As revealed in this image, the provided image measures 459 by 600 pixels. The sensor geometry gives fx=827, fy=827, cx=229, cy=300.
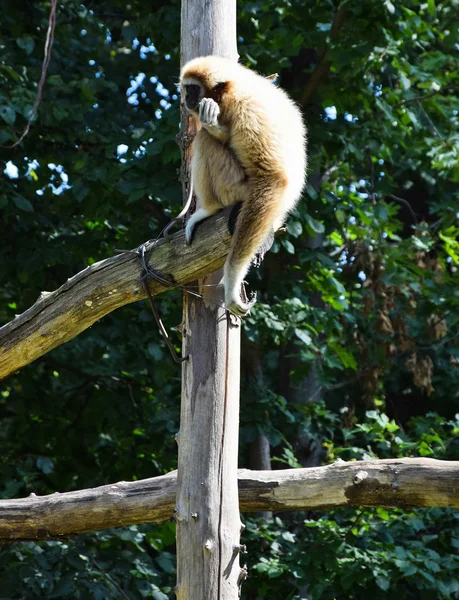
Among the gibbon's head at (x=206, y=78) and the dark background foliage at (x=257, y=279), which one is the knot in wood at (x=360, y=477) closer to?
the gibbon's head at (x=206, y=78)

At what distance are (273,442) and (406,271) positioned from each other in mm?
2084

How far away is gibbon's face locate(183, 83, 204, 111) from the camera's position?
395cm

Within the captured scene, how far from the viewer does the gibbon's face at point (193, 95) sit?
3.95 m

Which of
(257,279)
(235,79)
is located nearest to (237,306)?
(235,79)

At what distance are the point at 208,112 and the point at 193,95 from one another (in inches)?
9.6

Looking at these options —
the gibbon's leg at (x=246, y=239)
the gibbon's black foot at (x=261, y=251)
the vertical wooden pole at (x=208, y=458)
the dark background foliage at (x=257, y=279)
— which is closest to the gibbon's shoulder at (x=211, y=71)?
the gibbon's leg at (x=246, y=239)

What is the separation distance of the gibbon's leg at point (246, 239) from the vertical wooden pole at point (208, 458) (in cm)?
15

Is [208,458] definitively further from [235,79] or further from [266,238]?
[235,79]

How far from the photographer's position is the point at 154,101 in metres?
8.00

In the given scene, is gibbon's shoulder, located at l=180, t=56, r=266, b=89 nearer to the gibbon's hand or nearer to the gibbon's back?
the gibbon's back

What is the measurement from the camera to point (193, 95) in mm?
4023

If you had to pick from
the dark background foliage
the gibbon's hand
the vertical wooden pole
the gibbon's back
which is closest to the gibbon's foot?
the vertical wooden pole

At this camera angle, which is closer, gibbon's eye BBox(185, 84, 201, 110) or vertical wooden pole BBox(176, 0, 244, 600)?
vertical wooden pole BBox(176, 0, 244, 600)

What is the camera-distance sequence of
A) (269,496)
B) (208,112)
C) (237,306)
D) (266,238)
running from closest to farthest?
(237,306)
(208,112)
(266,238)
(269,496)
